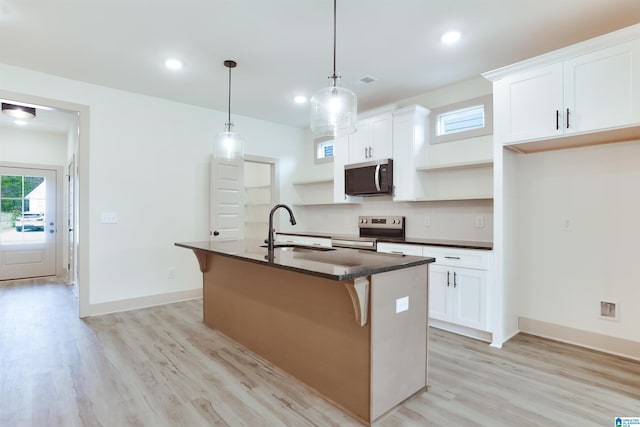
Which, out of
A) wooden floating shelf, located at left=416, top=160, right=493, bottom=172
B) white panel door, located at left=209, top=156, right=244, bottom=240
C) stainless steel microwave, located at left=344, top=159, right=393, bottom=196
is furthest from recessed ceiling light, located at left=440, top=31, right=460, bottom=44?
white panel door, located at left=209, top=156, right=244, bottom=240

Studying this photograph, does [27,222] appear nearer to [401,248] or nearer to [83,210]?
[83,210]

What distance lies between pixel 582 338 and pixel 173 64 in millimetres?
4759

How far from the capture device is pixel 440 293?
3477 millimetres

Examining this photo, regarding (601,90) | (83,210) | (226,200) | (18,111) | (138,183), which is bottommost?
(83,210)

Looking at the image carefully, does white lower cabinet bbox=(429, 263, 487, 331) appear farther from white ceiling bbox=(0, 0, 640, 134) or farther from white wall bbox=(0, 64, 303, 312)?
white wall bbox=(0, 64, 303, 312)

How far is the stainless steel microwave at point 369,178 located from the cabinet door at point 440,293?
4.04ft

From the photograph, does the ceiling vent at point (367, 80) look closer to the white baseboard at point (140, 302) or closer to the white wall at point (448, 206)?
the white wall at point (448, 206)

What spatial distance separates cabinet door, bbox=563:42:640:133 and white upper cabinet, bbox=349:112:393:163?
1.94 metres

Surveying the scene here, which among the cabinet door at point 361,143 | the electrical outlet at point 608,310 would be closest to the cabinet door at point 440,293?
the electrical outlet at point 608,310

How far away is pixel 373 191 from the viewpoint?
4.41 m

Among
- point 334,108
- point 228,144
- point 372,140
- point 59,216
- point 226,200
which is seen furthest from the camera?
point 59,216

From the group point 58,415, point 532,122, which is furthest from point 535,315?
point 58,415

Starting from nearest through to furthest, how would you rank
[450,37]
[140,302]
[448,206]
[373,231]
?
[450,37]
[448,206]
[140,302]
[373,231]

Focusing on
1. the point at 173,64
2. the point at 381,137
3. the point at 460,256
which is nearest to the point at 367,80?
the point at 381,137
